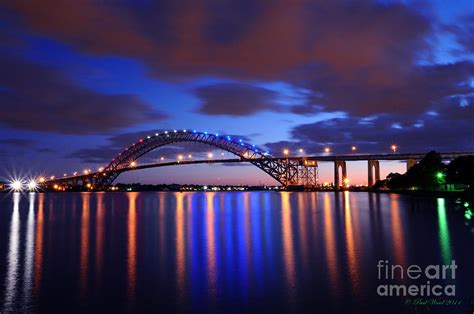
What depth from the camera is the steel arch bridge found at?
249ft

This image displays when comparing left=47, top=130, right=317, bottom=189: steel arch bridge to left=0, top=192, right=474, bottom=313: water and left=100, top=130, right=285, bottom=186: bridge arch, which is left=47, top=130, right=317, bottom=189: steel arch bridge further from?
left=0, top=192, right=474, bottom=313: water

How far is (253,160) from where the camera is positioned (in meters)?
75.4

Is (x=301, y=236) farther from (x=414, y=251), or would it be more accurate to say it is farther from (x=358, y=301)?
(x=358, y=301)

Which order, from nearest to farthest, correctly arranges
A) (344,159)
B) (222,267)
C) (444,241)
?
1. (222,267)
2. (444,241)
3. (344,159)

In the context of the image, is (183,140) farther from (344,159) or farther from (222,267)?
(222,267)

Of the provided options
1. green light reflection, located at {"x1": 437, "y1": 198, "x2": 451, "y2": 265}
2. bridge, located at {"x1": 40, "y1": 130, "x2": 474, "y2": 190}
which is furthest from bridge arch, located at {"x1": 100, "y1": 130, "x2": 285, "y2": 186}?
green light reflection, located at {"x1": 437, "y1": 198, "x2": 451, "y2": 265}

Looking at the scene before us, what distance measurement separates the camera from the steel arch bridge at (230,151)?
75750mm

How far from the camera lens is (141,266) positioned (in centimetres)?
1096

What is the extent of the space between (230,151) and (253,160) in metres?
7.31

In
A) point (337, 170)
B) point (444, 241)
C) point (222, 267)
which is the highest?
point (337, 170)

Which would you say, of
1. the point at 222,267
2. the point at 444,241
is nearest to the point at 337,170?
the point at 444,241

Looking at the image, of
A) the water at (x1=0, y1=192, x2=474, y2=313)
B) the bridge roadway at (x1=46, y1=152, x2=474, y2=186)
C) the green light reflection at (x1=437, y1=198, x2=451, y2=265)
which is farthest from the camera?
the bridge roadway at (x1=46, y1=152, x2=474, y2=186)

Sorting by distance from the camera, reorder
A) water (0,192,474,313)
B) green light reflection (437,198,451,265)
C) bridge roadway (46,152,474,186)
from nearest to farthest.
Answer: water (0,192,474,313), green light reflection (437,198,451,265), bridge roadway (46,152,474,186)

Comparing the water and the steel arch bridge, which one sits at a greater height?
the steel arch bridge
